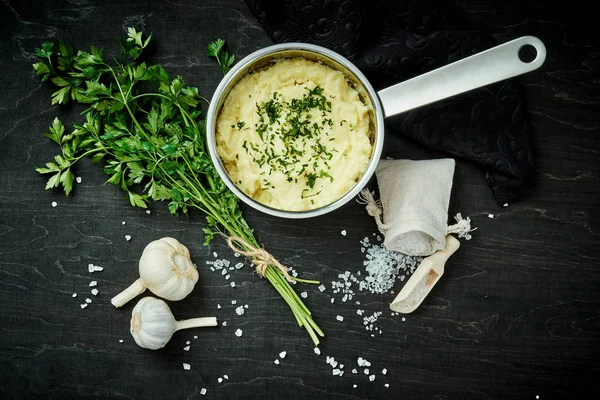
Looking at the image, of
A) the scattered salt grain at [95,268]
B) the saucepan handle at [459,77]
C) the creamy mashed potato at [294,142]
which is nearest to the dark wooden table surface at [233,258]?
the scattered salt grain at [95,268]

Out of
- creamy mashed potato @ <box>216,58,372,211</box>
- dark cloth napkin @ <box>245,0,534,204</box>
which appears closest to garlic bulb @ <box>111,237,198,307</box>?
creamy mashed potato @ <box>216,58,372,211</box>

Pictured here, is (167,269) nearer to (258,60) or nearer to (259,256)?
(259,256)

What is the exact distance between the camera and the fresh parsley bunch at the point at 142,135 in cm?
183

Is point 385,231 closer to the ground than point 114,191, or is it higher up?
higher up

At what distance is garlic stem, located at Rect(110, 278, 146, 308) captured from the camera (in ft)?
6.25

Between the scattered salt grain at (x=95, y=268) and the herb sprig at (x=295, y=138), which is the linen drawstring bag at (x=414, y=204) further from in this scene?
the scattered salt grain at (x=95, y=268)

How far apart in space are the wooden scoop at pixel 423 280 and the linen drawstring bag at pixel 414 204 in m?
0.03

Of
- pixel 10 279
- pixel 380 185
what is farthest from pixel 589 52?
pixel 10 279

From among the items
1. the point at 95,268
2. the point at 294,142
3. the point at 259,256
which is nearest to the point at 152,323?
the point at 95,268

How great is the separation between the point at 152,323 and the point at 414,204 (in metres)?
1.07

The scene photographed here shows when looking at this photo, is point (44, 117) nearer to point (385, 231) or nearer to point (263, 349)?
point (263, 349)

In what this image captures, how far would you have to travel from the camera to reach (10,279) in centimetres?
198

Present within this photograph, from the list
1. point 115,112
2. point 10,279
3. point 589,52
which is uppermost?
point 589,52

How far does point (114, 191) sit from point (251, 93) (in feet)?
2.23
